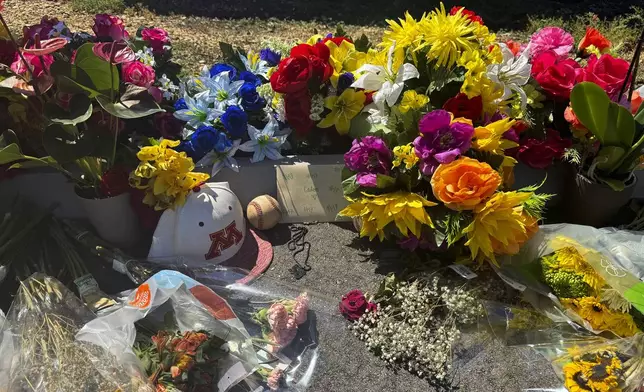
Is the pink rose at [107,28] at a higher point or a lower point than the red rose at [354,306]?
higher

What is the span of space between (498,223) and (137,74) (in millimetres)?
1614

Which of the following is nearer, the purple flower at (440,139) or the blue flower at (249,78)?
the purple flower at (440,139)

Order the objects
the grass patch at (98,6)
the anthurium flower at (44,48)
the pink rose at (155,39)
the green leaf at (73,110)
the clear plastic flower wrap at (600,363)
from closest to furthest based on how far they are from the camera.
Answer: the clear plastic flower wrap at (600,363), the anthurium flower at (44,48), the green leaf at (73,110), the pink rose at (155,39), the grass patch at (98,6)

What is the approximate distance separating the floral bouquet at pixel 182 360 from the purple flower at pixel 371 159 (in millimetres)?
871

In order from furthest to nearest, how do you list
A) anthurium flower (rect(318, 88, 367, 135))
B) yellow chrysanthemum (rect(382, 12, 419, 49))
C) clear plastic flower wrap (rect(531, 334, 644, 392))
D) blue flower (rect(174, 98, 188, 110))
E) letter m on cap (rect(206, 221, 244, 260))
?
blue flower (rect(174, 98, 188, 110))
anthurium flower (rect(318, 88, 367, 135))
letter m on cap (rect(206, 221, 244, 260))
yellow chrysanthemum (rect(382, 12, 419, 49))
clear plastic flower wrap (rect(531, 334, 644, 392))

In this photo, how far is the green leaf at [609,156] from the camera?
228cm

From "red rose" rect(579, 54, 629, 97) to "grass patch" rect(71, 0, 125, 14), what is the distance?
420cm

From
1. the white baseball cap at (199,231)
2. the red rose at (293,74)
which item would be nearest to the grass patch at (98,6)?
the red rose at (293,74)

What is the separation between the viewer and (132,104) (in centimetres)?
213

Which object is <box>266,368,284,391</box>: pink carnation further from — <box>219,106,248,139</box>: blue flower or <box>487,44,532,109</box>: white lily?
<box>487,44,532,109</box>: white lily

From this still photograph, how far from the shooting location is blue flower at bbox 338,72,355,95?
257cm

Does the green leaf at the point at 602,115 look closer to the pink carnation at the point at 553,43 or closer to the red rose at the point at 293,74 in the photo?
the pink carnation at the point at 553,43

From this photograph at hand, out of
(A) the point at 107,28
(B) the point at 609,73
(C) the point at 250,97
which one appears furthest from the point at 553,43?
(A) the point at 107,28

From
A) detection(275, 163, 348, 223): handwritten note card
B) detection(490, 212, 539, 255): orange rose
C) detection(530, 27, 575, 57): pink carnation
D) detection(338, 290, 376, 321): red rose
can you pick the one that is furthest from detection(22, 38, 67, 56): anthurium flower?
detection(530, 27, 575, 57): pink carnation
